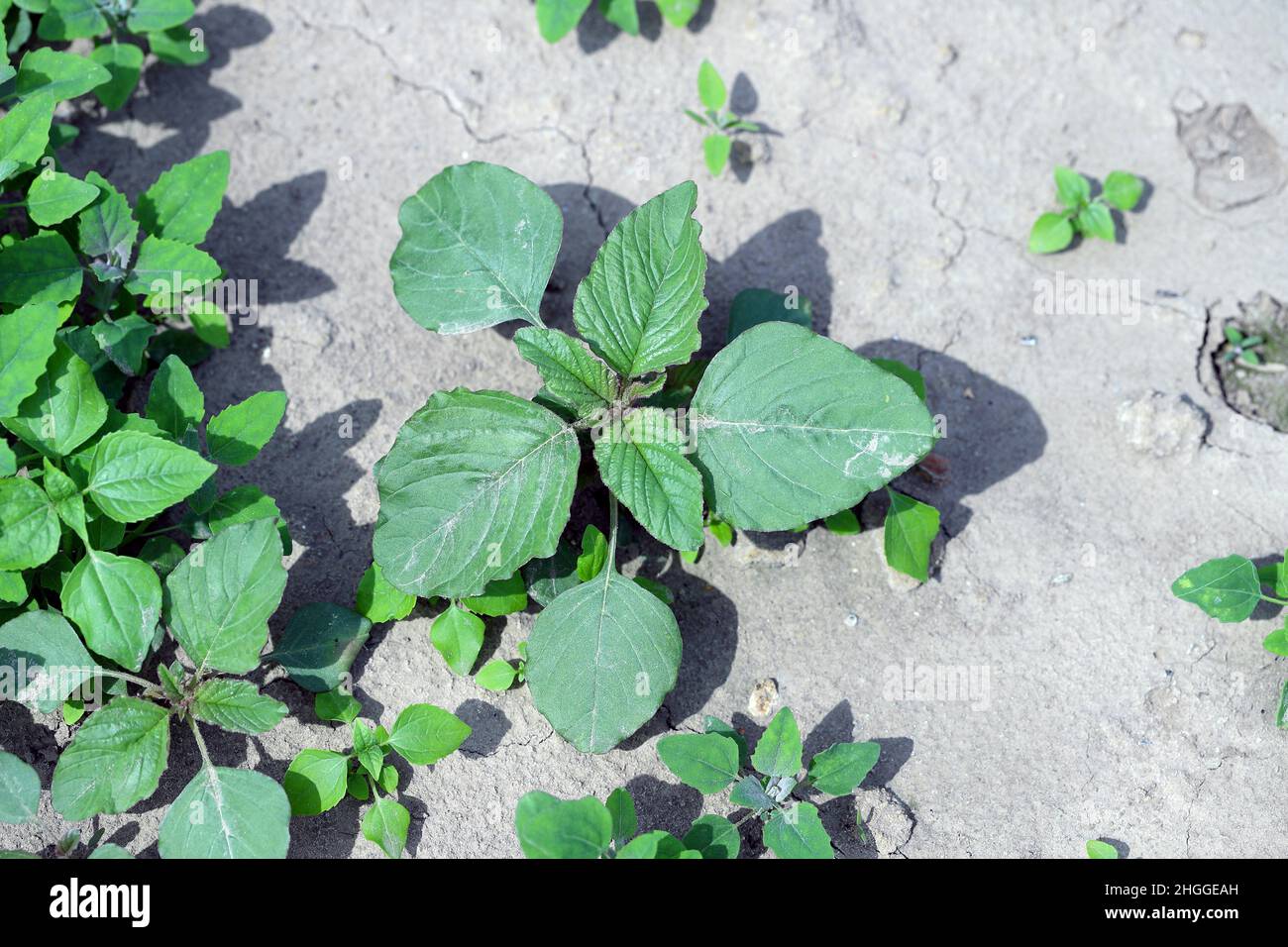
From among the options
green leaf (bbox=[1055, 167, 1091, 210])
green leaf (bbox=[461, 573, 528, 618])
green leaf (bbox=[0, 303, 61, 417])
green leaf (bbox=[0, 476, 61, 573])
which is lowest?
green leaf (bbox=[461, 573, 528, 618])

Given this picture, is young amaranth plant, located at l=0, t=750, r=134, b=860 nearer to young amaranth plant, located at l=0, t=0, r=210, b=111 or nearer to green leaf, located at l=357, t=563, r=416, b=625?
green leaf, located at l=357, t=563, r=416, b=625

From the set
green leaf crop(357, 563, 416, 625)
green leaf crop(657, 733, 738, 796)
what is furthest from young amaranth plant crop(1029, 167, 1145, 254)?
green leaf crop(357, 563, 416, 625)

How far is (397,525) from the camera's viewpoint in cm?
281

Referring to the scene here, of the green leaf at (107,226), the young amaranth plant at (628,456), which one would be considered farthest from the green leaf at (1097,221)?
the green leaf at (107,226)

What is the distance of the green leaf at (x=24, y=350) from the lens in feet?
9.09

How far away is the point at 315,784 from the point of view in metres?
2.85

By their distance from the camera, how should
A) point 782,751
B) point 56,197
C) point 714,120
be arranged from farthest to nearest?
point 714,120 → point 56,197 → point 782,751

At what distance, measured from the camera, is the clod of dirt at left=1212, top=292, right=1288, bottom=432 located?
346 cm

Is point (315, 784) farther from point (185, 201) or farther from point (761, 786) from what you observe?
point (185, 201)

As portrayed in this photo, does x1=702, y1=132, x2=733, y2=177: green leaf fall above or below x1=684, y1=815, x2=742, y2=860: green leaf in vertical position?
above

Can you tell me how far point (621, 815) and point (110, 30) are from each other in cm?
307

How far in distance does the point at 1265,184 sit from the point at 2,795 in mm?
4346

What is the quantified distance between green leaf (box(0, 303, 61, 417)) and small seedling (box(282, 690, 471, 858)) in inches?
47.7

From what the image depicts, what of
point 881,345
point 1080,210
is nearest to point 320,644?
point 881,345
